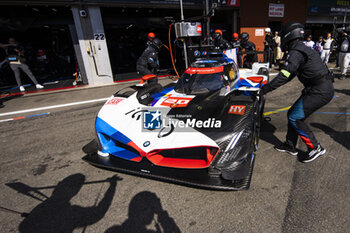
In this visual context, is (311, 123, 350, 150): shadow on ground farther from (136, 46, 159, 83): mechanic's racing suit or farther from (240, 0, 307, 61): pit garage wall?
(240, 0, 307, 61): pit garage wall

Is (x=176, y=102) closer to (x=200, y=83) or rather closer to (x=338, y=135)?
(x=200, y=83)

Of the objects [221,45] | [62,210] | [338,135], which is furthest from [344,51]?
[62,210]

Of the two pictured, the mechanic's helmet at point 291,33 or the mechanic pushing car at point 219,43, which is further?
the mechanic pushing car at point 219,43

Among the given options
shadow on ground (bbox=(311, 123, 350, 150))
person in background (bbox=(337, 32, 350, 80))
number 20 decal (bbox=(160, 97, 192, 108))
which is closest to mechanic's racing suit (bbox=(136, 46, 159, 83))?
number 20 decal (bbox=(160, 97, 192, 108))

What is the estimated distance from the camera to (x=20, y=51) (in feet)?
25.7

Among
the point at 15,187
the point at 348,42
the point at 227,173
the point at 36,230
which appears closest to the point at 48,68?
the point at 15,187

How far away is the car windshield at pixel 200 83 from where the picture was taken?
3.22 metres

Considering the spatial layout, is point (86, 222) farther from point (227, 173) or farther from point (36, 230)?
point (227, 173)

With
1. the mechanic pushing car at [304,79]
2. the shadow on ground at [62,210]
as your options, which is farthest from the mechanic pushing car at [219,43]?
the shadow on ground at [62,210]

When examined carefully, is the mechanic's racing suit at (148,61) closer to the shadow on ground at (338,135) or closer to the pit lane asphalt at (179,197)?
the pit lane asphalt at (179,197)

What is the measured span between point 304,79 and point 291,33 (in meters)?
0.60

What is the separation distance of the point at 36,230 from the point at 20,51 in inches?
338

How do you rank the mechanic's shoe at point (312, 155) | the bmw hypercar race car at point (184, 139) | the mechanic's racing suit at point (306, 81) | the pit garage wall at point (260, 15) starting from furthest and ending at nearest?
the pit garage wall at point (260, 15)
the mechanic's shoe at point (312, 155)
the mechanic's racing suit at point (306, 81)
the bmw hypercar race car at point (184, 139)

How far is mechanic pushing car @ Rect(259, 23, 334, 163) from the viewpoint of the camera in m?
2.34
